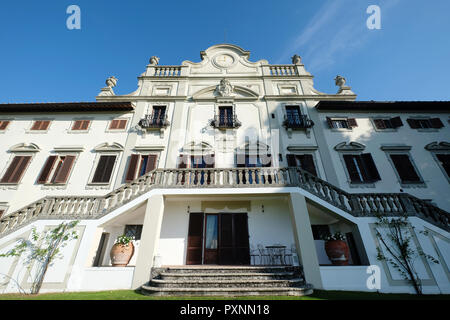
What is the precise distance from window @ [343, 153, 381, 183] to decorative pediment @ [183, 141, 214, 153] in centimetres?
864

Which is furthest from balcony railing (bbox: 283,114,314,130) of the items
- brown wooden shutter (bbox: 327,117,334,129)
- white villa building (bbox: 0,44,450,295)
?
brown wooden shutter (bbox: 327,117,334,129)

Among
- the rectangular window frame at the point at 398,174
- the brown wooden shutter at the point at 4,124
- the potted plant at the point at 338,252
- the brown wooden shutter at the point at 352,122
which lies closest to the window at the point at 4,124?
the brown wooden shutter at the point at 4,124

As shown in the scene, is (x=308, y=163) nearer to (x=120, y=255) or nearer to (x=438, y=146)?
(x=438, y=146)

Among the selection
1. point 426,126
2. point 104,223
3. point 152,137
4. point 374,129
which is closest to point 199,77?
point 152,137

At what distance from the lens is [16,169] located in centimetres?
1143

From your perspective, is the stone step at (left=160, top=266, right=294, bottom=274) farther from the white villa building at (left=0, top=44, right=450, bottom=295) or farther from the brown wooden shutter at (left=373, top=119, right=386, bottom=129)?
the brown wooden shutter at (left=373, top=119, right=386, bottom=129)

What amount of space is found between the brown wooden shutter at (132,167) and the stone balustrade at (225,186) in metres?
2.04

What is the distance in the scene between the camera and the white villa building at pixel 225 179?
7.25 metres

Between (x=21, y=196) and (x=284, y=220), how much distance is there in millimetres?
14847

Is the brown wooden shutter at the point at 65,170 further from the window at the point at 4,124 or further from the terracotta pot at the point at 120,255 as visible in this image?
the terracotta pot at the point at 120,255

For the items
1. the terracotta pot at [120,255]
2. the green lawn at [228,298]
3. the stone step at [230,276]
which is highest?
the terracotta pot at [120,255]

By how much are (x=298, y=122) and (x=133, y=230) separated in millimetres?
12445

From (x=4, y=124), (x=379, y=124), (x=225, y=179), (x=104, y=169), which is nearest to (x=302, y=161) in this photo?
(x=225, y=179)

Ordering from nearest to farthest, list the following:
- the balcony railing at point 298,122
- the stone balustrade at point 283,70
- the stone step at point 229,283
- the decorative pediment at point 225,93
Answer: the stone step at point 229,283 < the balcony railing at point 298,122 < the decorative pediment at point 225,93 < the stone balustrade at point 283,70
